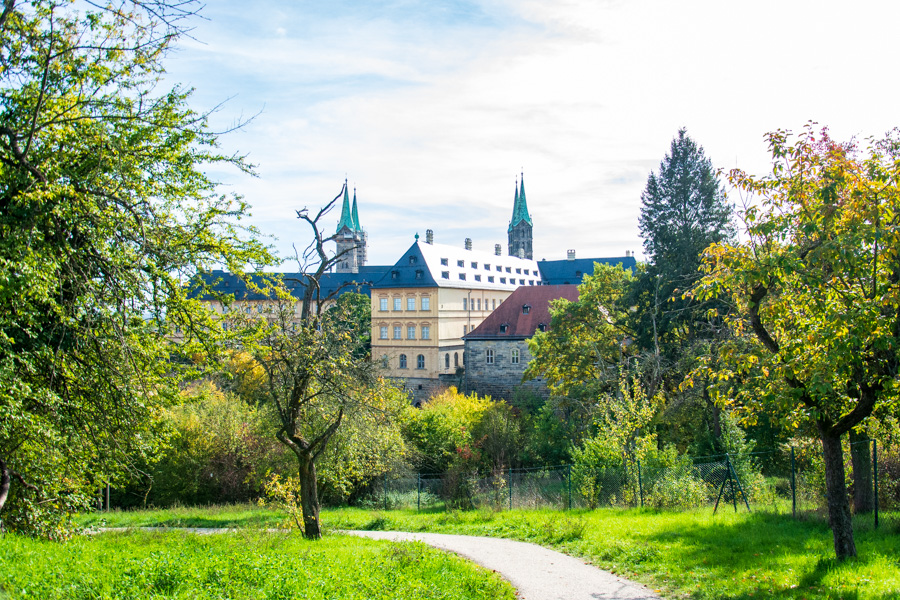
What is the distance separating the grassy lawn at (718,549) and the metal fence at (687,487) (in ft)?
3.26

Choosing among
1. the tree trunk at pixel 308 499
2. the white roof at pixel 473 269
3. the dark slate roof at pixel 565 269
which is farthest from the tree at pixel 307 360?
the dark slate roof at pixel 565 269

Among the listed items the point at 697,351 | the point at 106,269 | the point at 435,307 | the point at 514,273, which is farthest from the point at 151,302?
the point at 514,273

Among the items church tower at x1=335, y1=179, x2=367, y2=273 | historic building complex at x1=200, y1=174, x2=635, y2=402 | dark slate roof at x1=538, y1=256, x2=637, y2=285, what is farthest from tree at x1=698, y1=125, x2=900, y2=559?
church tower at x1=335, y1=179, x2=367, y2=273

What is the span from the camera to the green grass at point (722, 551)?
7.93 m

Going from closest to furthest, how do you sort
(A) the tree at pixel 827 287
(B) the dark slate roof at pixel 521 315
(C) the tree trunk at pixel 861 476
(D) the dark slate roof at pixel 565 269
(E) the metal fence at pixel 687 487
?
(A) the tree at pixel 827 287
(C) the tree trunk at pixel 861 476
(E) the metal fence at pixel 687 487
(B) the dark slate roof at pixel 521 315
(D) the dark slate roof at pixel 565 269

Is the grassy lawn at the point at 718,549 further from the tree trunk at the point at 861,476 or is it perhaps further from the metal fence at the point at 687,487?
the metal fence at the point at 687,487

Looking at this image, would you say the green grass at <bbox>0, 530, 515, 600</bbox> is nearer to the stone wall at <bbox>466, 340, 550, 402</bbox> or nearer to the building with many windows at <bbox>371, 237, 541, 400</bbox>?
the stone wall at <bbox>466, 340, 550, 402</bbox>

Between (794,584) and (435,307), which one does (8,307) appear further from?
(435,307)

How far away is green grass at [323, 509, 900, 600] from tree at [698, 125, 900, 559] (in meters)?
0.75

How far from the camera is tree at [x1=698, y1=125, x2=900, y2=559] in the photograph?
760 cm

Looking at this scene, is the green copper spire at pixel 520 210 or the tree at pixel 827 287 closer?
the tree at pixel 827 287

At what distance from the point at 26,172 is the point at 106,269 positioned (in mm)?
1384

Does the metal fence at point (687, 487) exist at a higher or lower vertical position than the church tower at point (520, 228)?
lower

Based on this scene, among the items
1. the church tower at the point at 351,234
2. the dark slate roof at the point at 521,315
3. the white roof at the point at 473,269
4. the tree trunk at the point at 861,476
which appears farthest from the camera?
the church tower at the point at 351,234
